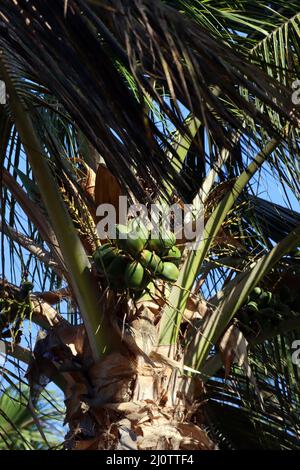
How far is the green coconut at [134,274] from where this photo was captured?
10.1ft

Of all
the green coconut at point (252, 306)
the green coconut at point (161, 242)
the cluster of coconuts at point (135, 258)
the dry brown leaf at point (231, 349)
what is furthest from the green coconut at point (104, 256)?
the green coconut at point (252, 306)

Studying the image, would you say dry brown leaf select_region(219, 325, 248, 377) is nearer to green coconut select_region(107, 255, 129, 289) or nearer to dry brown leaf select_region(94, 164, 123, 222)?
green coconut select_region(107, 255, 129, 289)

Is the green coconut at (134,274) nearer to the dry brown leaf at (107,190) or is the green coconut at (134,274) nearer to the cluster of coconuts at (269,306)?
the dry brown leaf at (107,190)

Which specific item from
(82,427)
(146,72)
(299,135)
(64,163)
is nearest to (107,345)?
(82,427)

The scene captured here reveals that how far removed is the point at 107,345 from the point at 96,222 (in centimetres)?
47

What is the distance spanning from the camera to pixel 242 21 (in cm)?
403

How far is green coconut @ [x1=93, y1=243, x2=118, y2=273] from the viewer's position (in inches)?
122

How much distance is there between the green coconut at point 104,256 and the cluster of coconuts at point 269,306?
88 centimetres

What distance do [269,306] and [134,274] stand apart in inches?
38.3

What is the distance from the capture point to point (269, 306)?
12.6ft

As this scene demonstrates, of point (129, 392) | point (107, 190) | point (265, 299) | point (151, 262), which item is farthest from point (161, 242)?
point (265, 299)

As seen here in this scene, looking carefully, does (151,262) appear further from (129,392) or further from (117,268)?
(129,392)
